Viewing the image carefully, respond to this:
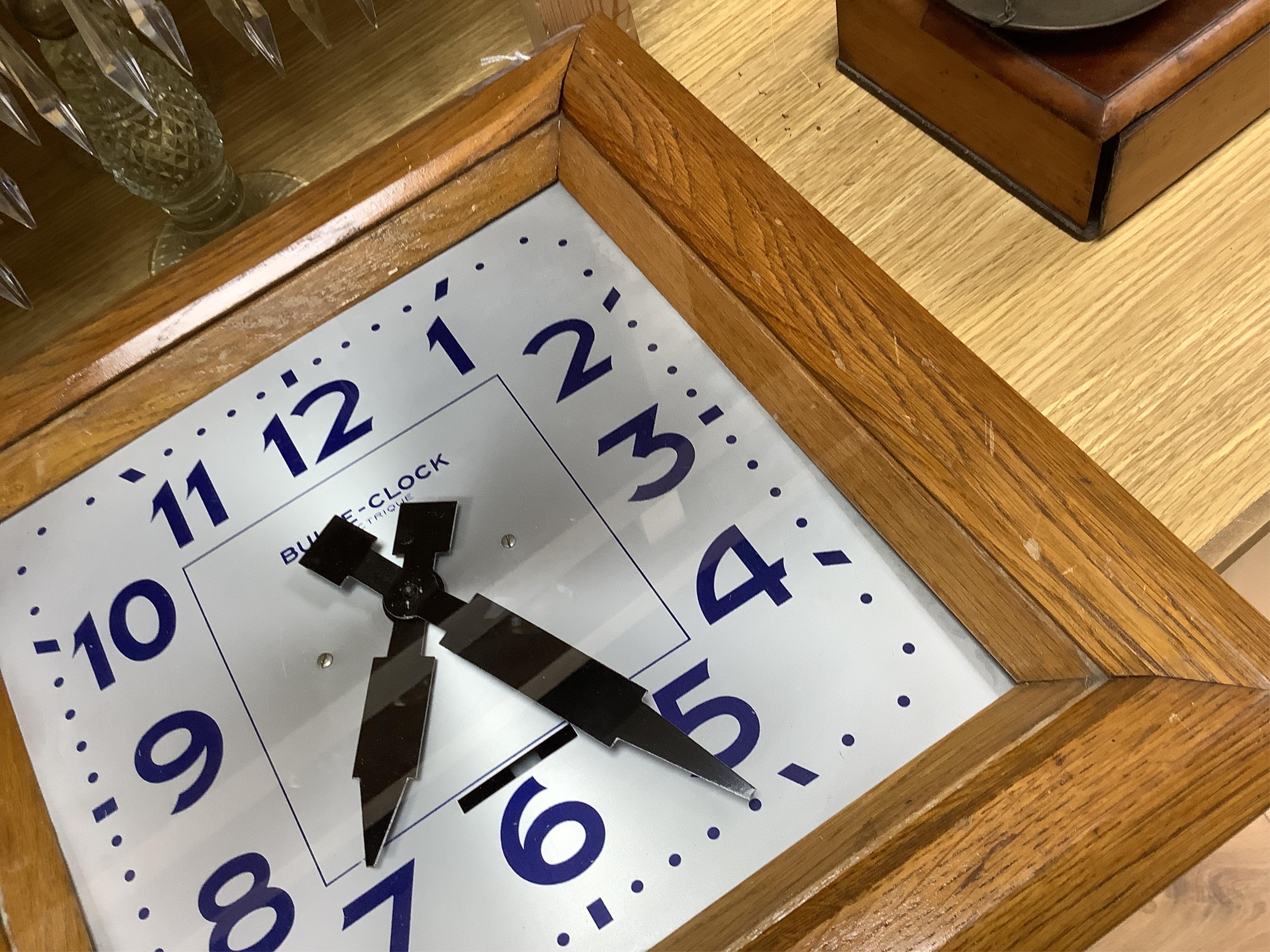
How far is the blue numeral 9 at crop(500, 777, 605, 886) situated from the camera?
0.47 meters

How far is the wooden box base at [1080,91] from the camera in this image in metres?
0.63

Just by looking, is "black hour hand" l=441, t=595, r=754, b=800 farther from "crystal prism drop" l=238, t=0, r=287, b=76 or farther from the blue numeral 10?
"crystal prism drop" l=238, t=0, r=287, b=76

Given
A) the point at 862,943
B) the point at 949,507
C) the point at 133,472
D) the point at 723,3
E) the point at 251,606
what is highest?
the point at 723,3

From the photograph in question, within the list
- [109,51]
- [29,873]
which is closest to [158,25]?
[109,51]

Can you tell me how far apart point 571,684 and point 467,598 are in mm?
75

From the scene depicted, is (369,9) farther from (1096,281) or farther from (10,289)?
(1096,281)

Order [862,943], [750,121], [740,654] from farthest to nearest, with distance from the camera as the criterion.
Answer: [750,121]
[740,654]
[862,943]

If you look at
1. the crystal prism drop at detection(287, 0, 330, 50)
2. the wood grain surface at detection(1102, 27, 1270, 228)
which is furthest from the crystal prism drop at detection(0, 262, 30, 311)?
the wood grain surface at detection(1102, 27, 1270, 228)

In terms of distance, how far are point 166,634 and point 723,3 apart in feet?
2.23

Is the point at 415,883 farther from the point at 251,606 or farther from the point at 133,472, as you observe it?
the point at 133,472

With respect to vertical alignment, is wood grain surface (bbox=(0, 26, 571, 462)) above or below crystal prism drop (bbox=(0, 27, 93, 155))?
below

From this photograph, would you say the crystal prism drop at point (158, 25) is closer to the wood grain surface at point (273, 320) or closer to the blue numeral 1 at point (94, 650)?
the wood grain surface at point (273, 320)

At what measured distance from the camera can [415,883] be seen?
485 mm

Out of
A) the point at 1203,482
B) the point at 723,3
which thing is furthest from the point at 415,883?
the point at 723,3
